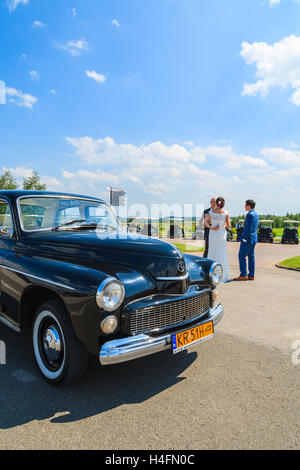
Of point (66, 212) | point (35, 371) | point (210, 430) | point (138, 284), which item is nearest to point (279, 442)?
point (210, 430)

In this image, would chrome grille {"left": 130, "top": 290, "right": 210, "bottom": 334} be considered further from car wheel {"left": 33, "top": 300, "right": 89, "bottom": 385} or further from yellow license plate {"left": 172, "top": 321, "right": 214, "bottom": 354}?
car wheel {"left": 33, "top": 300, "right": 89, "bottom": 385}

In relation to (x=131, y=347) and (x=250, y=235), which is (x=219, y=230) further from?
(x=131, y=347)

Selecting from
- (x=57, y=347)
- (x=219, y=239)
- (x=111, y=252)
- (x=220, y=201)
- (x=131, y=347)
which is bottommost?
(x=57, y=347)

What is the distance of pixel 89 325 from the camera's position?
2.36 metres

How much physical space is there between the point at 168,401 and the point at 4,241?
2.48m

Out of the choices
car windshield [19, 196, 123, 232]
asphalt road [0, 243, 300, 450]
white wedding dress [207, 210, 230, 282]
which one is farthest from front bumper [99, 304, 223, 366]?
white wedding dress [207, 210, 230, 282]

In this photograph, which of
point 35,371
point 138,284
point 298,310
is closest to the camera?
point 138,284

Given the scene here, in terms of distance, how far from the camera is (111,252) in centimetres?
292

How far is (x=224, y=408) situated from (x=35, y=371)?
5.84ft

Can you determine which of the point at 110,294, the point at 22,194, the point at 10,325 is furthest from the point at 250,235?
the point at 10,325

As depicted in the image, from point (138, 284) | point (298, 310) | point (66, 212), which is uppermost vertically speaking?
point (66, 212)

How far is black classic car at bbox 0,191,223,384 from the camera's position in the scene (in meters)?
2.38
